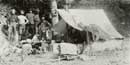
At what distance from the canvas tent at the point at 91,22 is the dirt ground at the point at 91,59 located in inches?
34.6

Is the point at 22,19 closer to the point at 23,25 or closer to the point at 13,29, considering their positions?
the point at 23,25

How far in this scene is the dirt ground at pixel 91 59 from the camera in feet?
38.1

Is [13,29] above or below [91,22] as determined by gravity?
below

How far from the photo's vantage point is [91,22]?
15.3m

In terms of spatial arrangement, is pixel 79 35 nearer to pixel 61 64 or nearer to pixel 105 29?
pixel 105 29

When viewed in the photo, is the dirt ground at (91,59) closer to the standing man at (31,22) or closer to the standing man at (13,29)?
the standing man at (13,29)

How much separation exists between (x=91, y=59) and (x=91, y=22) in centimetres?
341

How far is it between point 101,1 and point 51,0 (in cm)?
442

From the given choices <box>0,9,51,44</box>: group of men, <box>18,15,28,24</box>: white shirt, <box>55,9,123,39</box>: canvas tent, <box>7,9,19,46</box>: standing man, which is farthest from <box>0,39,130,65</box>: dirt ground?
<box>18,15,28,24</box>: white shirt

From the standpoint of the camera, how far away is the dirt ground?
1161 cm

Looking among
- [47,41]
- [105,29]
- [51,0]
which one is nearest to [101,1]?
[51,0]

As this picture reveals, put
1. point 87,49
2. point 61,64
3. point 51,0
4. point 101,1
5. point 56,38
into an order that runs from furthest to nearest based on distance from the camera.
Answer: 1. point 101,1
2. point 51,0
3. point 56,38
4. point 87,49
5. point 61,64

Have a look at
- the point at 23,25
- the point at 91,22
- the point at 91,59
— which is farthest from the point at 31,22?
the point at 91,59

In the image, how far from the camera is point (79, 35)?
48.9ft
